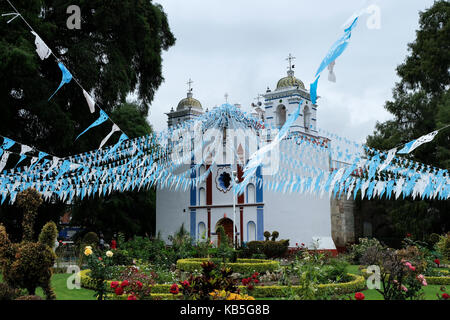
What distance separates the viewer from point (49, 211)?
21.0 meters

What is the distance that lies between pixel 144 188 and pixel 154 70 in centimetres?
756

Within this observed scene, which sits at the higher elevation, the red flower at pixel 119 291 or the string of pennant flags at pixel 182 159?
A: the string of pennant flags at pixel 182 159

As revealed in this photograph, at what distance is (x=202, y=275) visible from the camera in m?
7.34

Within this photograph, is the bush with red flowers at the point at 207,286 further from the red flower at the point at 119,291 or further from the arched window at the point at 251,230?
the arched window at the point at 251,230

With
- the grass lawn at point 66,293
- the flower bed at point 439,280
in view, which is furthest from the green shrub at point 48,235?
the flower bed at point 439,280

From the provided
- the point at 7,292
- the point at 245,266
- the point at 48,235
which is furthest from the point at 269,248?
the point at 7,292

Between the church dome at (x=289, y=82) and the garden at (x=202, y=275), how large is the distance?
9.90 meters

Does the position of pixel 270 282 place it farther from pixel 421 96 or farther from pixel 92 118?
pixel 421 96

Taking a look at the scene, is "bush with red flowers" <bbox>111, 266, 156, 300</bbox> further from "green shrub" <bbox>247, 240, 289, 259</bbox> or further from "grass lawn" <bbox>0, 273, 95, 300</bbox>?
"green shrub" <bbox>247, 240, 289, 259</bbox>

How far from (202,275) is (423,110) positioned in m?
21.0

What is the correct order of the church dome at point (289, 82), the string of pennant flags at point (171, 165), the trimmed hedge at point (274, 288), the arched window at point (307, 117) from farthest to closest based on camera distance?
1. the arched window at point (307, 117)
2. the church dome at point (289, 82)
3. the string of pennant flags at point (171, 165)
4. the trimmed hedge at point (274, 288)

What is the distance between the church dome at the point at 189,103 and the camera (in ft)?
100

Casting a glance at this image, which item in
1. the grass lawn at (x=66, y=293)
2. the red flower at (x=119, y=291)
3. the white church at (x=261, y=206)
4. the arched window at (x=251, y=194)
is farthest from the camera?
the arched window at (x=251, y=194)

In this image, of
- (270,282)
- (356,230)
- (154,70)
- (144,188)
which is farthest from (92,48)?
(356,230)
